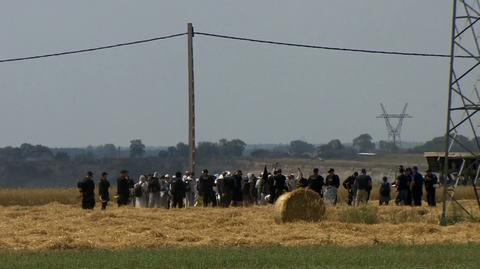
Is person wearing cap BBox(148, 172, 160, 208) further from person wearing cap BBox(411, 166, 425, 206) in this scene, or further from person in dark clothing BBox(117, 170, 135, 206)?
person wearing cap BBox(411, 166, 425, 206)

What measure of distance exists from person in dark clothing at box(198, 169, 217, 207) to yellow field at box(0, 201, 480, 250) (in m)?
→ 5.54

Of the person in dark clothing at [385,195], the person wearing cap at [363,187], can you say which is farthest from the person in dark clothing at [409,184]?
the person wearing cap at [363,187]

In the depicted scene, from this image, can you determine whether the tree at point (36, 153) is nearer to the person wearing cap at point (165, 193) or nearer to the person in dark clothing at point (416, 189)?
the person wearing cap at point (165, 193)

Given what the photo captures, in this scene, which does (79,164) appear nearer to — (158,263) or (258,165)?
(258,165)

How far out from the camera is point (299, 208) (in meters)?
31.0

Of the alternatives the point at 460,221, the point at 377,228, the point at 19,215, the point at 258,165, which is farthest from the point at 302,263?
the point at 258,165

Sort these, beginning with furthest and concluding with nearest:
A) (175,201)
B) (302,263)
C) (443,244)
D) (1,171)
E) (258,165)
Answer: (1,171), (258,165), (175,201), (443,244), (302,263)

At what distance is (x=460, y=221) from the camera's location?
103ft

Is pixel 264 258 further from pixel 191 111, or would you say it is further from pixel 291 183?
pixel 191 111

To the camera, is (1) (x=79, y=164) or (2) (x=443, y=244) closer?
(2) (x=443, y=244)

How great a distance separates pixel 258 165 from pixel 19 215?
120 metres

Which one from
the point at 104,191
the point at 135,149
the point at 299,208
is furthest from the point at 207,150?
the point at 299,208

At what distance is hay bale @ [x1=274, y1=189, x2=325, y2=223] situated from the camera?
3072 centimetres

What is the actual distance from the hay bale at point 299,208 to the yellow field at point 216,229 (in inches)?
13.3
